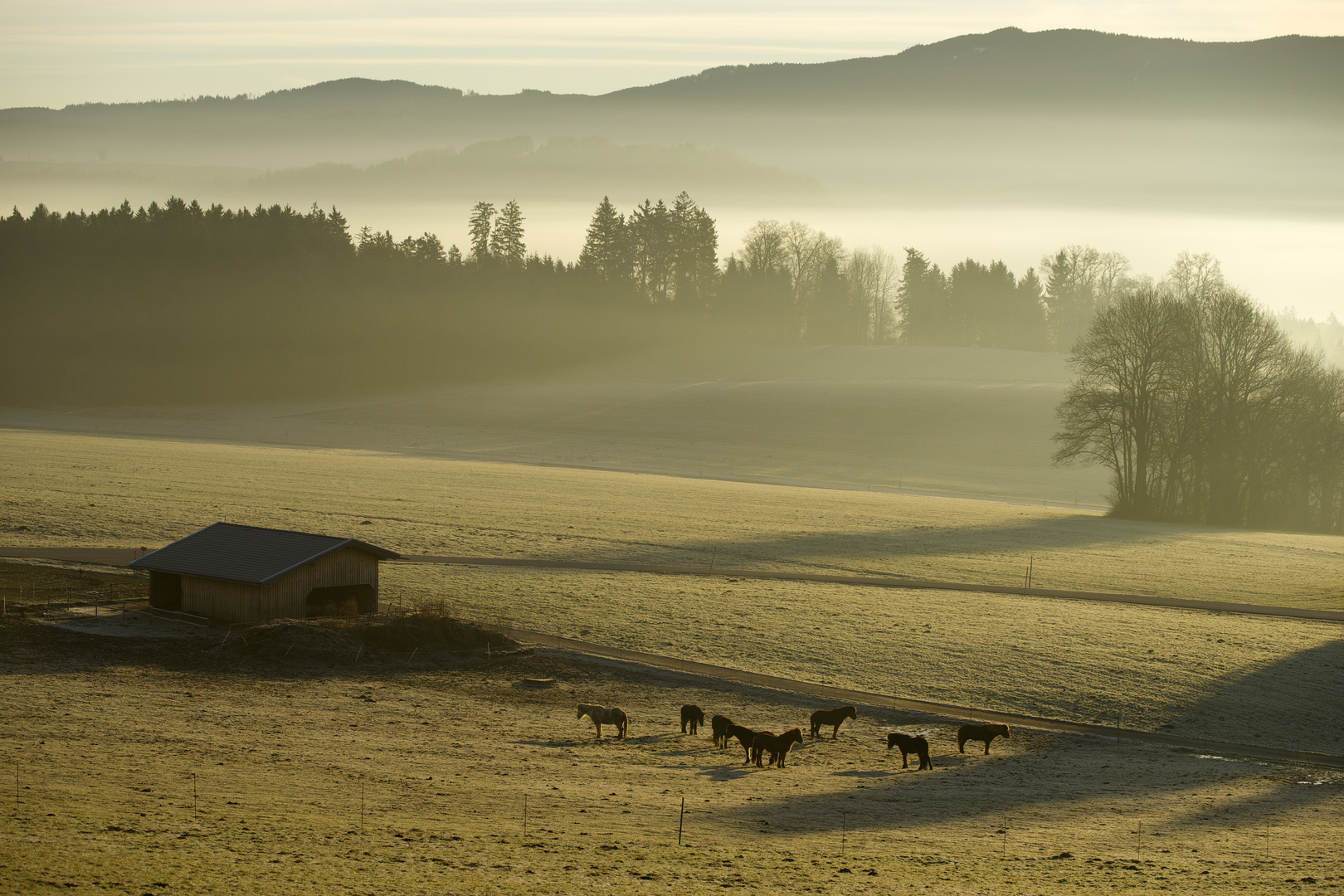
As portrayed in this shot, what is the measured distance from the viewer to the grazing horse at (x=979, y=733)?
21344mm

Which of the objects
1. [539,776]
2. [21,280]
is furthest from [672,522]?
[21,280]

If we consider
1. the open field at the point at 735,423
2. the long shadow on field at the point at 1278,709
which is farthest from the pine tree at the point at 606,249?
the long shadow on field at the point at 1278,709

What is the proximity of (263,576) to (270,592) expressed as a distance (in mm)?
541

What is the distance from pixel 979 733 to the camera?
21359mm

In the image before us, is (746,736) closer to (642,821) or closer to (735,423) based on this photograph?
(642,821)

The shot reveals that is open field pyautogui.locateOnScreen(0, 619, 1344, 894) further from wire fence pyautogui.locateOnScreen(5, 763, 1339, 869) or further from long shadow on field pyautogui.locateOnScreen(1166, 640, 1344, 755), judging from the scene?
long shadow on field pyautogui.locateOnScreen(1166, 640, 1344, 755)

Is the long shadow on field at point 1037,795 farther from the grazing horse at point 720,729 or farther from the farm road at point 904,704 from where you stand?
the grazing horse at point 720,729

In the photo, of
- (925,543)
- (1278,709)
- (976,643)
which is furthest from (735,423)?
(1278,709)

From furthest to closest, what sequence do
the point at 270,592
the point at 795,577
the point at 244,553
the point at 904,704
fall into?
the point at 795,577
the point at 244,553
the point at 270,592
the point at 904,704

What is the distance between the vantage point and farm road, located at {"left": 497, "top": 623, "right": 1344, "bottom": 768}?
885 inches

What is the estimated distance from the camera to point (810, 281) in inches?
5650

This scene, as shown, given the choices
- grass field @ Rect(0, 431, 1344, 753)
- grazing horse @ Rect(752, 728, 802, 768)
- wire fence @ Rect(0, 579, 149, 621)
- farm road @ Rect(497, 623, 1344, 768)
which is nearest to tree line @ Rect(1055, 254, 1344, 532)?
grass field @ Rect(0, 431, 1344, 753)

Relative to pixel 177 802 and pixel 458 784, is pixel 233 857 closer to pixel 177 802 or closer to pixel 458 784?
pixel 177 802

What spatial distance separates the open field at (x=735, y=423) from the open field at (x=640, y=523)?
1240 cm
